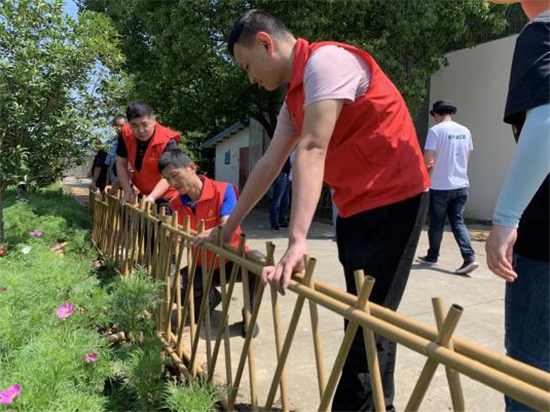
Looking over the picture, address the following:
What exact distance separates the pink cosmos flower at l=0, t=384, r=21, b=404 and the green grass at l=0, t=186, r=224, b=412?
0.06 m

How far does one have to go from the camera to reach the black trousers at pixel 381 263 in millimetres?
1774

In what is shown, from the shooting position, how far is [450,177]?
17.3 ft

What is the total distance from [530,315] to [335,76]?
99cm

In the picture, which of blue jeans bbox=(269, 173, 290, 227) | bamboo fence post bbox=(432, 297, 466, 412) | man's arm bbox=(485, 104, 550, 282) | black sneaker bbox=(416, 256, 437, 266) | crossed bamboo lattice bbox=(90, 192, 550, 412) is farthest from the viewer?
blue jeans bbox=(269, 173, 290, 227)

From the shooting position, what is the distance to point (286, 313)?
3.99 metres

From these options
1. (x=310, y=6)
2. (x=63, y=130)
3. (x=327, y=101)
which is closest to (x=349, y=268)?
(x=327, y=101)

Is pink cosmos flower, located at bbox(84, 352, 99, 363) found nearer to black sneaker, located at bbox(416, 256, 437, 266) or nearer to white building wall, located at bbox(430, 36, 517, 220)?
black sneaker, located at bbox(416, 256, 437, 266)

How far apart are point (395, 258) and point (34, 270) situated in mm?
2886

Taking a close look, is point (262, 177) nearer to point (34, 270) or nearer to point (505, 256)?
point (505, 256)

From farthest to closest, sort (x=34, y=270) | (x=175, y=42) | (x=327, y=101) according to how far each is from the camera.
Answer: (x=175, y=42), (x=34, y=270), (x=327, y=101)

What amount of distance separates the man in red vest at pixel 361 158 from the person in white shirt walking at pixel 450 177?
11.9 feet

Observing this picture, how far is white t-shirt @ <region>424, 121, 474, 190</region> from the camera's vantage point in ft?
17.3

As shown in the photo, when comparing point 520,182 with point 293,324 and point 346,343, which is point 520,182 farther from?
point 293,324

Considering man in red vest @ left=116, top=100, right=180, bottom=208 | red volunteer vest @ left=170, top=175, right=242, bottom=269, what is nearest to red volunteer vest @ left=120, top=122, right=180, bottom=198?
man in red vest @ left=116, top=100, right=180, bottom=208
